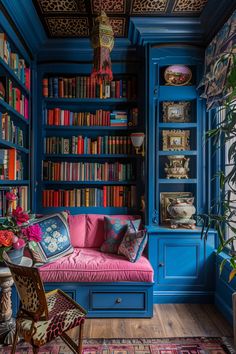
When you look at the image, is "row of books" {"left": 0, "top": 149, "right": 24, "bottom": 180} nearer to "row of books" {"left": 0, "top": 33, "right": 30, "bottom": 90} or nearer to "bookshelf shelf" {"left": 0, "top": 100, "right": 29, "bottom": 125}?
"bookshelf shelf" {"left": 0, "top": 100, "right": 29, "bottom": 125}

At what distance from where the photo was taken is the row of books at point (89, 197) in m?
3.42

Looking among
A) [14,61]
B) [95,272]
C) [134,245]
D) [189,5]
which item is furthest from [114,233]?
[189,5]

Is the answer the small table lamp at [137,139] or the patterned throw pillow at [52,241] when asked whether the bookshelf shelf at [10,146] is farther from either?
the small table lamp at [137,139]

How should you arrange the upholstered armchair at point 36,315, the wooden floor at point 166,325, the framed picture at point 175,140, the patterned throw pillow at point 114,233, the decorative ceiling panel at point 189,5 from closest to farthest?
the upholstered armchair at point 36,315, the wooden floor at point 166,325, the decorative ceiling panel at point 189,5, the patterned throw pillow at point 114,233, the framed picture at point 175,140

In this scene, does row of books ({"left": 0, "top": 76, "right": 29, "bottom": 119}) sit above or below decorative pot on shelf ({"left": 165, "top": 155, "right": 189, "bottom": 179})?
above

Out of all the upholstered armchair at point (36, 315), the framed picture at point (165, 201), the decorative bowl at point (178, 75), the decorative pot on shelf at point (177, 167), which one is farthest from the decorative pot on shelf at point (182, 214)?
the upholstered armchair at point (36, 315)

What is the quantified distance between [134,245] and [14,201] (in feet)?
4.32

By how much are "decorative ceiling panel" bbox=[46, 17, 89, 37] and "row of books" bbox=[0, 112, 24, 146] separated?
1.20 meters

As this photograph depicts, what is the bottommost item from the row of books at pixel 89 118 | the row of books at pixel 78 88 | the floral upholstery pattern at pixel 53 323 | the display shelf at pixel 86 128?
the floral upholstery pattern at pixel 53 323

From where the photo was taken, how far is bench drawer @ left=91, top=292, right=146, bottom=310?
2.55 m

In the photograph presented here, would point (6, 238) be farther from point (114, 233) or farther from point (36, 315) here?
point (114, 233)

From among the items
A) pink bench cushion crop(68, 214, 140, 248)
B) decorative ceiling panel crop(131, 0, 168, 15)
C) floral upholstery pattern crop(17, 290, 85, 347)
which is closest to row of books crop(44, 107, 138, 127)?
decorative ceiling panel crop(131, 0, 168, 15)

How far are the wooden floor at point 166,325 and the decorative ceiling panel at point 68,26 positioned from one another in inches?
121

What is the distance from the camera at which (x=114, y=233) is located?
9.52ft
